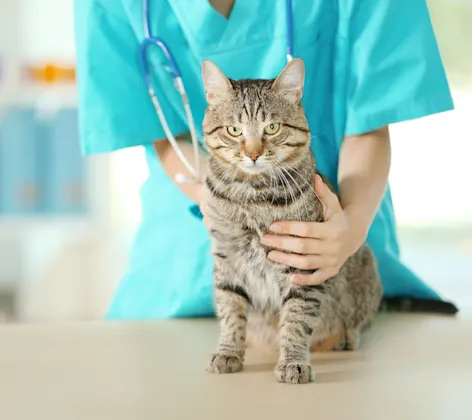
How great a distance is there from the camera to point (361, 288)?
1.19m

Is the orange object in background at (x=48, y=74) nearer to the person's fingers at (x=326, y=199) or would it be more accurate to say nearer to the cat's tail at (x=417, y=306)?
the cat's tail at (x=417, y=306)

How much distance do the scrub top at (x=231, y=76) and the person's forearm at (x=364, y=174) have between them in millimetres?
A: 31

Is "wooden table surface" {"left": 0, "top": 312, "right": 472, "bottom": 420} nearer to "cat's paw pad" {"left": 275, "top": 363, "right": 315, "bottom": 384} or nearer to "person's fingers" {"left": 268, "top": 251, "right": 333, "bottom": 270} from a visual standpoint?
"cat's paw pad" {"left": 275, "top": 363, "right": 315, "bottom": 384}

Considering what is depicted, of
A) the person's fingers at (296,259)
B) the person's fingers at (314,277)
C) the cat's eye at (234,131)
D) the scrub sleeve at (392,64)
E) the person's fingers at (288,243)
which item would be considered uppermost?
the scrub sleeve at (392,64)

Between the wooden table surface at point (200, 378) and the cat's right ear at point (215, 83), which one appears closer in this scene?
the wooden table surface at point (200, 378)

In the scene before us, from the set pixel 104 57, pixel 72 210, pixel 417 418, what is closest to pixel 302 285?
pixel 417 418

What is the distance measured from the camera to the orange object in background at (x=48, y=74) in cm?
257

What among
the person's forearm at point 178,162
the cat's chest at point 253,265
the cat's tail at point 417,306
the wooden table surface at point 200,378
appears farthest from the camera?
the cat's tail at point 417,306

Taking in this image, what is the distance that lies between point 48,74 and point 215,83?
1730 mm

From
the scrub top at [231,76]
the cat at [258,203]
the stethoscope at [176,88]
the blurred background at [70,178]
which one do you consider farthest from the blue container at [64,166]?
the cat at [258,203]

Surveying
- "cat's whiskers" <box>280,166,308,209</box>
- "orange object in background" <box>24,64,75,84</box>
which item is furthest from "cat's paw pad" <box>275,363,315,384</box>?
"orange object in background" <box>24,64,75,84</box>

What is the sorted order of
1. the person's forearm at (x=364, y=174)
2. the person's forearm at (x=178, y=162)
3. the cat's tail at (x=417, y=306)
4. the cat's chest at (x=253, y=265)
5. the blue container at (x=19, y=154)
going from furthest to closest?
the blue container at (x=19, y=154) < the cat's tail at (x=417, y=306) < the person's forearm at (x=178, y=162) < the person's forearm at (x=364, y=174) < the cat's chest at (x=253, y=265)

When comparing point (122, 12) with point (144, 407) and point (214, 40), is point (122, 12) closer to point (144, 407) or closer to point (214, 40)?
point (214, 40)

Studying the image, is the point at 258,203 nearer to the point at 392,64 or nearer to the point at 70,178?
the point at 392,64
